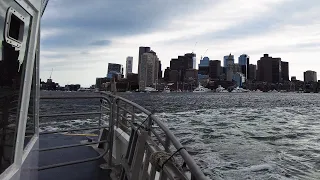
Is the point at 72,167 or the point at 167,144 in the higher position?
the point at 167,144

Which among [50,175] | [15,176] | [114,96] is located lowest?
[50,175]

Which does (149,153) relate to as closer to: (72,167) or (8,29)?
(8,29)

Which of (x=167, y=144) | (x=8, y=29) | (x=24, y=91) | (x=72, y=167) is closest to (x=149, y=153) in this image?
(x=167, y=144)

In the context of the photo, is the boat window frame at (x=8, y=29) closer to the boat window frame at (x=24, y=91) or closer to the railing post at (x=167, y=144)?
the boat window frame at (x=24, y=91)

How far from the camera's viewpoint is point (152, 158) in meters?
2.46

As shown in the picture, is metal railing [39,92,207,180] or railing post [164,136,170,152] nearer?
metal railing [39,92,207,180]

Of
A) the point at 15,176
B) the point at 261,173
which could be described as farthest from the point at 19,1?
the point at 261,173

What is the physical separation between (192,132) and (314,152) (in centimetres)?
631

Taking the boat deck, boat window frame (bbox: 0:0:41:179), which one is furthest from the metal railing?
boat window frame (bbox: 0:0:41:179)

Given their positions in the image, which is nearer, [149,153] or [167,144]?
[167,144]

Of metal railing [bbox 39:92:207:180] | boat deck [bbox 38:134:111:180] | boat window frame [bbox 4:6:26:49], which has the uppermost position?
boat window frame [bbox 4:6:26:49]

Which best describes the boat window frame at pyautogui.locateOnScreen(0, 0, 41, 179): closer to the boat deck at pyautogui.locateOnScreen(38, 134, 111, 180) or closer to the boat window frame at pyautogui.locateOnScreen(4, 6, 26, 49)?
the boat window frame at pyautogui.locateOnScreen(4, 6, 26, 49)

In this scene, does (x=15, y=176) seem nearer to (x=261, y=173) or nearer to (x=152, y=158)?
(x=152, y=158)

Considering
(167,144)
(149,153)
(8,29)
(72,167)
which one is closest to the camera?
(8,29)
